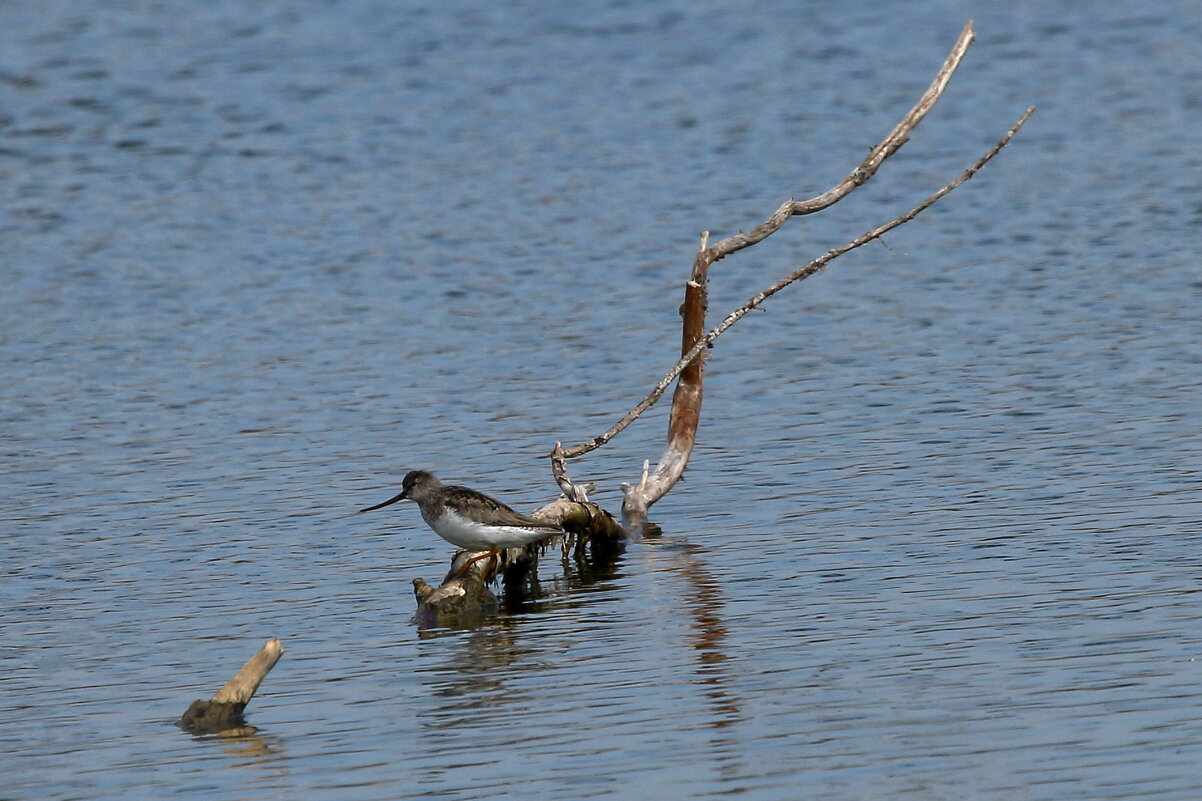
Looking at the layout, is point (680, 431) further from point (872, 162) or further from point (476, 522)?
point (476, 522)

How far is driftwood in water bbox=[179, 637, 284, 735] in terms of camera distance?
11922 mm

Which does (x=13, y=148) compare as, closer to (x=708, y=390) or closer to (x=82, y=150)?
(x=82, y=150)

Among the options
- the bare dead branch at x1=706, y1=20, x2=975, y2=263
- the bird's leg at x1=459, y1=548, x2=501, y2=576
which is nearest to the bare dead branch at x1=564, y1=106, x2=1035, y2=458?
the bare dead branch at x1=706, y1=20, x2=975, y2=263

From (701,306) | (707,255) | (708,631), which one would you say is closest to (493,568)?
(708,631)

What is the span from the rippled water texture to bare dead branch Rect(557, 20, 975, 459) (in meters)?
0.59

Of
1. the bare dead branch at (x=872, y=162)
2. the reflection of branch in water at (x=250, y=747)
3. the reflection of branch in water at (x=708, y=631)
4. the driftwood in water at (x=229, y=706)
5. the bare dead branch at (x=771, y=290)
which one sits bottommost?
the reflection of branch in water at (x=708, y=631)

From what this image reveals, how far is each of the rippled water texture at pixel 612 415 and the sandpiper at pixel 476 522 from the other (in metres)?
0.60

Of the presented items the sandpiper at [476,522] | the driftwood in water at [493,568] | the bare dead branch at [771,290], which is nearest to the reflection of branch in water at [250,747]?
the driftwood in water at [493,568]

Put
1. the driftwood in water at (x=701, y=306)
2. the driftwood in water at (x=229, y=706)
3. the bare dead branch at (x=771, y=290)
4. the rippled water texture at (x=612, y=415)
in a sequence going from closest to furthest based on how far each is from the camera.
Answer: the rippled water texture at (x=612, y=415) → the driftwood in water at (x=229, y=706) → the bare dead branch at (x=771, y=290) → the driftwood in water at (x=701, y=306)

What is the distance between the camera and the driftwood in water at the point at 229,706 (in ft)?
39.1

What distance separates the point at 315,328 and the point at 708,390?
6.56m

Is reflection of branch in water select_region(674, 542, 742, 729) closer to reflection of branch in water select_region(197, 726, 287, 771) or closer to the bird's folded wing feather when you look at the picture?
the bird's folded wing feather

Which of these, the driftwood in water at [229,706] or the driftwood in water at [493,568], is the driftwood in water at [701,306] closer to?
the driftwood in water at [493,568]

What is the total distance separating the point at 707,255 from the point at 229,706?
20.6 feet
